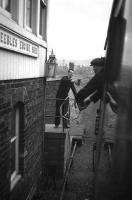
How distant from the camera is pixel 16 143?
552cm

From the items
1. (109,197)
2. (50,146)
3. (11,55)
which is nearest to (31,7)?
(11,55)

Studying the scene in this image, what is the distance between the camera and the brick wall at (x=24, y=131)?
425cm

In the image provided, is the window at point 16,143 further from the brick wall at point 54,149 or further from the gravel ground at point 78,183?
the brick wall at point 54,149

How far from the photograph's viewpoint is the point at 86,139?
1343 cm

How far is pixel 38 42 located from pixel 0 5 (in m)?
2.37

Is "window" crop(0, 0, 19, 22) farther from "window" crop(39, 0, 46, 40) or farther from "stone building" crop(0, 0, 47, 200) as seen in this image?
"window" crop(39, 0, 46, 40)

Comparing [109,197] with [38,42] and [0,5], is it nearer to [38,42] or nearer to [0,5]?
[0,5]

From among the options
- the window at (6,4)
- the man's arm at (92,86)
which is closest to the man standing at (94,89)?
the man's arm at (92,86)

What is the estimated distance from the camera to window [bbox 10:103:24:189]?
17.4ft

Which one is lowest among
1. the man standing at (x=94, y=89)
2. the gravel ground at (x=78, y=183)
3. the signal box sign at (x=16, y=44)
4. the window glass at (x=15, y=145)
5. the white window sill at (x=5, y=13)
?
the gravel ground at (x=78, y=183)

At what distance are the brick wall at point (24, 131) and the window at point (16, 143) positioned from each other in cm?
4

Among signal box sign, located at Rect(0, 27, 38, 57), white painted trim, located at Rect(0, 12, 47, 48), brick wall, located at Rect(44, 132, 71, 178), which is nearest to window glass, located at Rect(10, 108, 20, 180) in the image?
signal box sign, located at Rect(0, 27, 38, 57)

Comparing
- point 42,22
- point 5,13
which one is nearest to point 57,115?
point 42,22

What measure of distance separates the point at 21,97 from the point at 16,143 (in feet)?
3.17
